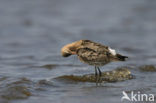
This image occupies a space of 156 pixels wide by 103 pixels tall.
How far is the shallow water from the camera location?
25.5 ft

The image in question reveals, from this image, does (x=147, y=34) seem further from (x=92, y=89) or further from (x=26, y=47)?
(x=92, y=89)

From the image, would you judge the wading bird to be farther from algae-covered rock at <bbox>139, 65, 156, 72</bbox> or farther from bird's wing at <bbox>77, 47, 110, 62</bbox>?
algae-covered rock at <bbox>139, 65, 156, 72</bbox>

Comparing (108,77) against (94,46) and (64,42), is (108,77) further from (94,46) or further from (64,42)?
(64,42)

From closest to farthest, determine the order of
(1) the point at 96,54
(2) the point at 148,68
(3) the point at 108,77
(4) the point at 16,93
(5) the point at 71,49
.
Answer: (4) the point at 16,93, (1) the point at 96,54, (5) the point at 71,49, (3) the point at 108,77, (2) the point at 148,68

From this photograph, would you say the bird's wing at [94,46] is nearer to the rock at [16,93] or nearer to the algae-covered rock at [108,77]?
the algae-covered rock at [108,77]

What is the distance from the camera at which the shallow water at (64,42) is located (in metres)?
7.76

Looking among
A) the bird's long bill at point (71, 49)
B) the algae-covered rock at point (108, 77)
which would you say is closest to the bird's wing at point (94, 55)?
the bird's long bill at point (71, 49)

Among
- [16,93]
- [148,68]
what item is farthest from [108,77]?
[16,93]

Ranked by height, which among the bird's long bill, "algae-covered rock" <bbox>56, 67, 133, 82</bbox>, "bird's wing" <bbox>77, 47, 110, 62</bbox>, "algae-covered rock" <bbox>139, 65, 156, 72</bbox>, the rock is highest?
the bird's long bill

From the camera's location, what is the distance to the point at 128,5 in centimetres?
1891

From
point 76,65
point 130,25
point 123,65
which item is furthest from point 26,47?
point 130,25

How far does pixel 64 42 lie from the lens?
13797mm

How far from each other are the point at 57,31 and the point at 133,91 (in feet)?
26.9

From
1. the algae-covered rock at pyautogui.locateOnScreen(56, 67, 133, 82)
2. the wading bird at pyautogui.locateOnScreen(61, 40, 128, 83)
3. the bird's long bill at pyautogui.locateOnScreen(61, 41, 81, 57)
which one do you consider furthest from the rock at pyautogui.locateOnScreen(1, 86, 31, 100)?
the wading bird at pyautogui.locateOnScreen(61, 40, 128, 83)
